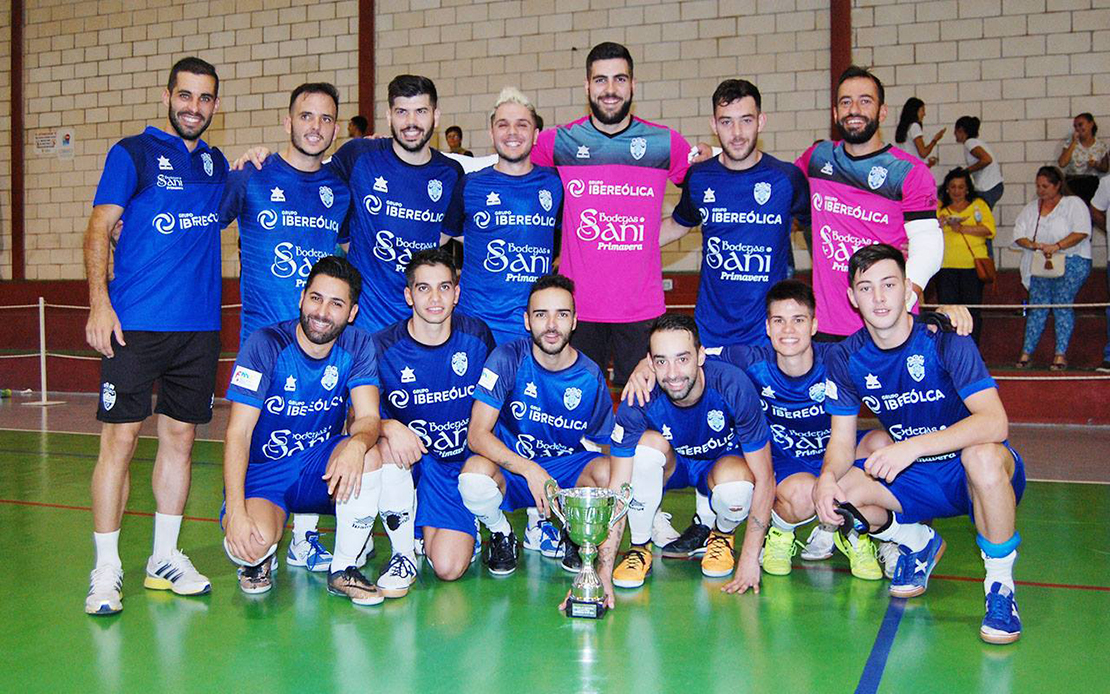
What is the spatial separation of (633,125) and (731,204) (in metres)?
0.70

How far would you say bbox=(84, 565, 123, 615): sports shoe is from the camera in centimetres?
394

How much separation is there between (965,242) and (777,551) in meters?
6.48

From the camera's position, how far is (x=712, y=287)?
5180mm

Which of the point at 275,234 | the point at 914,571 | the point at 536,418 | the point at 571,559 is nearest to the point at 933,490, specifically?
the point at 914,571

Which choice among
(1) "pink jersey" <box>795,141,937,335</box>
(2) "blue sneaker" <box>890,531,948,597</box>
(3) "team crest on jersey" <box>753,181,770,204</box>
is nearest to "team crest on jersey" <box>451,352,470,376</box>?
(3) "team crest on jersey" <box>753,181,770,204</box>

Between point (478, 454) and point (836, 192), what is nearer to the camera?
point (478, 454)

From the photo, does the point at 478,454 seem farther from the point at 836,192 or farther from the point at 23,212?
the point at 23,212

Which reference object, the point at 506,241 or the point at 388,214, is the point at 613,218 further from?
the point at 388,214

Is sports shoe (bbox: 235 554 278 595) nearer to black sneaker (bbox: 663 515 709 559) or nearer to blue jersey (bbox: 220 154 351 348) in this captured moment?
blue jersey (bbox: 220 154 351 348)

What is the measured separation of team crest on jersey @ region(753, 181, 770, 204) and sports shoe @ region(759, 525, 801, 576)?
1691 mm

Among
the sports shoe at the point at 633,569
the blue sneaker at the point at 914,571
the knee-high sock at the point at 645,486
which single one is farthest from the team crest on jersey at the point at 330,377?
the blue sneaker at the point at 914,571

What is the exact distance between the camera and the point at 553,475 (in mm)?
4688

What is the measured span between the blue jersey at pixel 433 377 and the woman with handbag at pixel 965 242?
269 inches

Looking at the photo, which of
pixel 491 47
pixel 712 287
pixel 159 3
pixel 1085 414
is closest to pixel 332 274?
pixel 712 287
